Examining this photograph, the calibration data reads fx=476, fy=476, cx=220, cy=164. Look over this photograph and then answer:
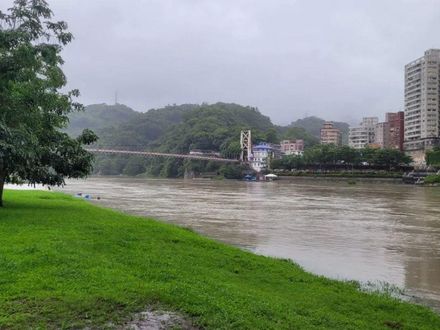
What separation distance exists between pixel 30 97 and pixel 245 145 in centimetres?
11123

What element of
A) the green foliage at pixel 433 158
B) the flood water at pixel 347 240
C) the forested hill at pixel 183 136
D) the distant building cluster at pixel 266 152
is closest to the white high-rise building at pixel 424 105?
the green foliage at pixel 433 158

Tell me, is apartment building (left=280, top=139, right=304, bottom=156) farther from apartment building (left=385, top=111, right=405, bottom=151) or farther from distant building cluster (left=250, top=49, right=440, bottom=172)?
apartment building (left=385, top=111, right=405, bottom=151)

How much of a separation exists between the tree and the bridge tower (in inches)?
3909

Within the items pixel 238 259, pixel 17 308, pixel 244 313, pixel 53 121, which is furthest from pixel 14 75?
pixel 244 313

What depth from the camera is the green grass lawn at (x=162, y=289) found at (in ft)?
16.6

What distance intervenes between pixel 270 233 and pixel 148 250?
8.74 m

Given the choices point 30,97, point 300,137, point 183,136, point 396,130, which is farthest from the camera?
point 300,137

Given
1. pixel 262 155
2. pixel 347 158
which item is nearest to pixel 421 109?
pixel 347 158

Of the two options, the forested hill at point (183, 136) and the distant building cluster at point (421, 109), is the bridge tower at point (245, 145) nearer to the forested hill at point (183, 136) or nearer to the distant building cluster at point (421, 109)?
the forested hill at point (183, 136)

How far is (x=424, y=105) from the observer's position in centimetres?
11044

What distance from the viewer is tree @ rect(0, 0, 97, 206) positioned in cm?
1083

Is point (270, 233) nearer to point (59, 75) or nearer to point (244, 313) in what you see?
point (59, 75)

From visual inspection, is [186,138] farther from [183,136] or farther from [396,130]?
[396,130]

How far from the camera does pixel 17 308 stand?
489 cm
